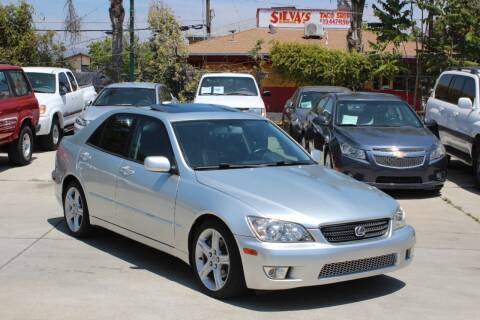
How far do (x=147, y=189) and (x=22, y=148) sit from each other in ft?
25.5

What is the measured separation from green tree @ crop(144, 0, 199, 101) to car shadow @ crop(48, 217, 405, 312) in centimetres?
1819

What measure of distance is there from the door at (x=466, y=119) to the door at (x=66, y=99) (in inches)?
359

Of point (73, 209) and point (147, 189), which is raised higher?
point (147, 189)

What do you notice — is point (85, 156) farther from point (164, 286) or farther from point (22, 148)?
point (22, 148)

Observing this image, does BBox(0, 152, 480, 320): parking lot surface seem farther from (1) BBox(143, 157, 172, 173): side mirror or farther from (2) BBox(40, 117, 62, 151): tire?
(2) BBox(40, 117, 62, 151): tire

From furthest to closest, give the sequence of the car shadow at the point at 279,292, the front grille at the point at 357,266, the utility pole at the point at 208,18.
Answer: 1. the utility pole at the point at 208,18
2. the car shadow at the point at 279,292
3. the front grille at the point at 357,266

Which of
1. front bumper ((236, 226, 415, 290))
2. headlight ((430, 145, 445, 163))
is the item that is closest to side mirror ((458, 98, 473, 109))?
headlight ((430, 145, 445, 163))

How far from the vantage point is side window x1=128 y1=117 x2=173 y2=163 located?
6.47 metres

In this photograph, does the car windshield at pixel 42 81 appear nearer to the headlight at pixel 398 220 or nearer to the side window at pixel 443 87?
the side window at pixel 443 87

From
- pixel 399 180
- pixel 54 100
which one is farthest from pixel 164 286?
pixel 54 100

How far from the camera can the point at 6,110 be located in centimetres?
1251

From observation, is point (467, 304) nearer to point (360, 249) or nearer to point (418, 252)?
point (360, 249)

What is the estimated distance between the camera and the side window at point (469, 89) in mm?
12047

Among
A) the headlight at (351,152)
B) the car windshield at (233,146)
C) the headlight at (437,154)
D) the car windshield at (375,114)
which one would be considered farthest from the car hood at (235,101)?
the car windshield at (233,146)
